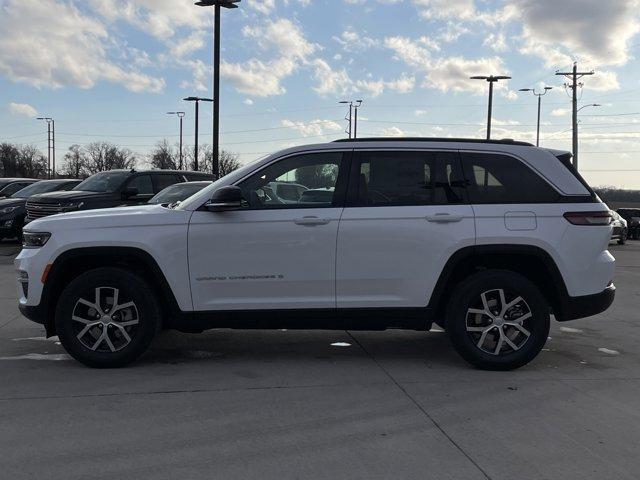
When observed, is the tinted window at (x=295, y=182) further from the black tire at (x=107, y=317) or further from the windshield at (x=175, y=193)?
the windshield at (x=175, y=193)

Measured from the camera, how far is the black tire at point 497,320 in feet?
16.5

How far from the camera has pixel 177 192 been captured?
512 inches

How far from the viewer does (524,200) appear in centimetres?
506

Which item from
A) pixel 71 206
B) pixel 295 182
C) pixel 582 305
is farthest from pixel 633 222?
pixel 295 182

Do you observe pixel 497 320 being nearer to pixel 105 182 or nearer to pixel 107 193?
pixel 107 193

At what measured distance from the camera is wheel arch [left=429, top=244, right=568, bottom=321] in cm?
499

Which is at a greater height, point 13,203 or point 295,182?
point 295,182

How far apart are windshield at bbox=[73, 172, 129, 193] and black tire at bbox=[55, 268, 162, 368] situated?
9.04 m

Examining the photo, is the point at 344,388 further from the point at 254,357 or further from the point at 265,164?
the point at 265,164

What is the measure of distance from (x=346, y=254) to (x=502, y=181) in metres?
1.49

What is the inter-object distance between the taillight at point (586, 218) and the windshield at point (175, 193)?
8.87 metres

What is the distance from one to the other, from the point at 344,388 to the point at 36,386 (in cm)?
240

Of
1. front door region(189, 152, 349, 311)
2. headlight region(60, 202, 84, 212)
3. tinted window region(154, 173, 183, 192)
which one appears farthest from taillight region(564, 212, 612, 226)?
tinted window region(154, 173, 183, 192)

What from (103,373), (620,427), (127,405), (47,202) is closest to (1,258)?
(47,202)
